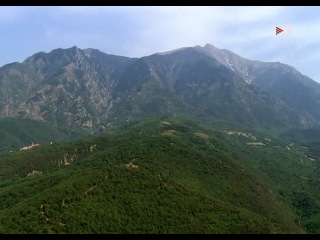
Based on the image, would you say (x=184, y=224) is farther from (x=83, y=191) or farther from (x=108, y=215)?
(x=83, y=191)

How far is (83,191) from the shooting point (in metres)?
134

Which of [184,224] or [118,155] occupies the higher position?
[118,155]

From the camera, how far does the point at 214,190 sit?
6471 inches

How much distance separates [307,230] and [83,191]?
8537 cm

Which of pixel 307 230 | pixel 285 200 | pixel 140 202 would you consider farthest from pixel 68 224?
pixel 285 200

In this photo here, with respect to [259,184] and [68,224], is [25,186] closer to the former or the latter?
[68,224]

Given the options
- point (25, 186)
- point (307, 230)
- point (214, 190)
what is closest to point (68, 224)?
point (25, 186)

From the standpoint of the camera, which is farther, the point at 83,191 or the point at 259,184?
the point at 259,184
